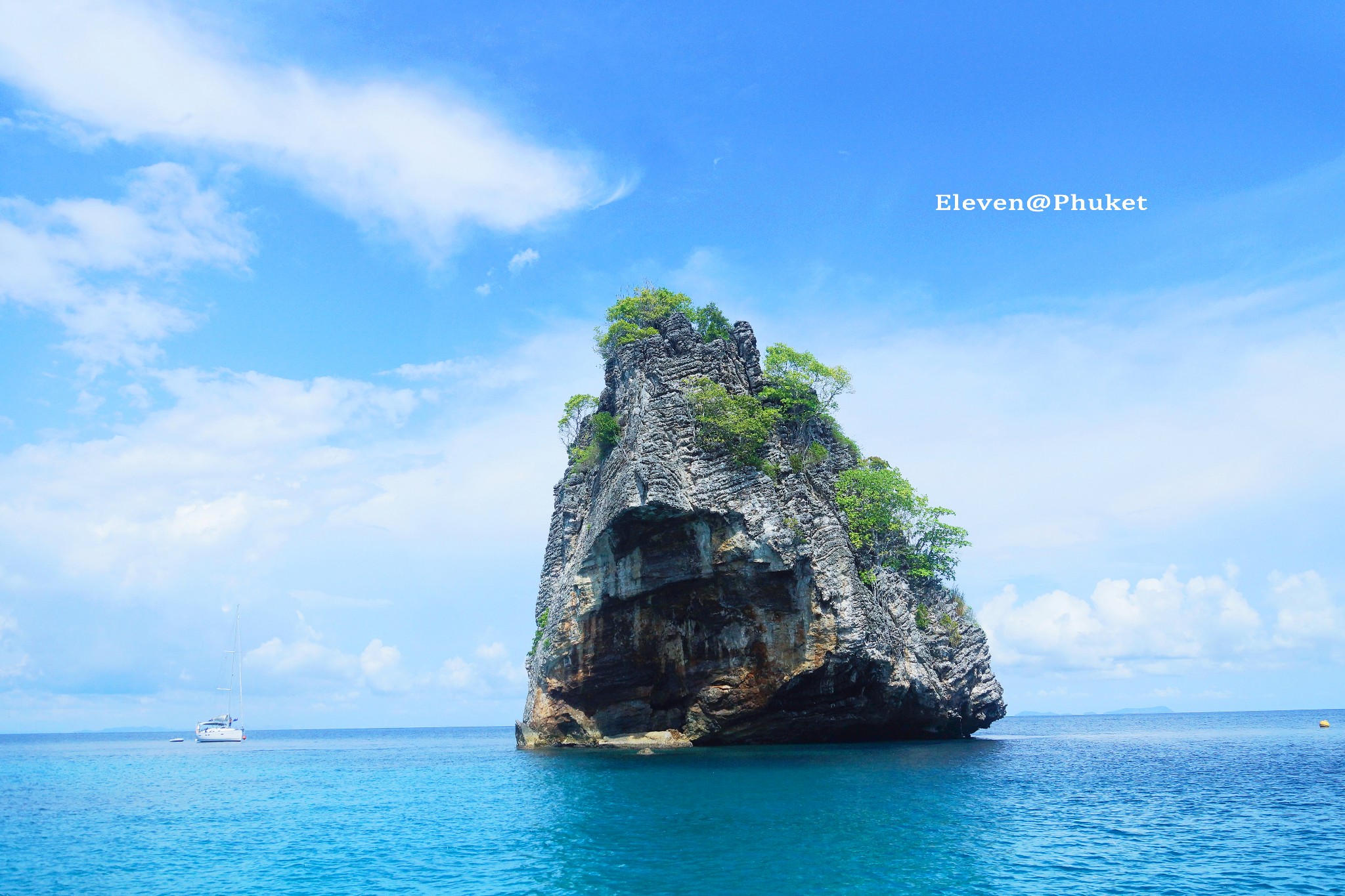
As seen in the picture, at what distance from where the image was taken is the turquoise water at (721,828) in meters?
18.6

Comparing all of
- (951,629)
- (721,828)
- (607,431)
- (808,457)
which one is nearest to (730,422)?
(808,457)

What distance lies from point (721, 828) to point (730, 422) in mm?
22945

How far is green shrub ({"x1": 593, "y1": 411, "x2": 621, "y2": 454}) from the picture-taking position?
1900 inches

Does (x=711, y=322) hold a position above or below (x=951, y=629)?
above

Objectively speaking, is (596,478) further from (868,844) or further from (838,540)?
(868,844)

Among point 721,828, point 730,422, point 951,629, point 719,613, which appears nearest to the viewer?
point 721,828

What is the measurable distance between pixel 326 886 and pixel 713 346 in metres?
34.2

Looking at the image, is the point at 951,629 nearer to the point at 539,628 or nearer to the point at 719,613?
the point at 719,613

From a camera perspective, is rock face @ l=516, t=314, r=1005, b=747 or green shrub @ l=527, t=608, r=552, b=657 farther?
green shrub @ l=527, t=608, r=552, b=657

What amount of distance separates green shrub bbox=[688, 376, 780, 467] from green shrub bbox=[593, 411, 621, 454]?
5937 mm

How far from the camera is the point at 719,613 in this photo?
42906 mm

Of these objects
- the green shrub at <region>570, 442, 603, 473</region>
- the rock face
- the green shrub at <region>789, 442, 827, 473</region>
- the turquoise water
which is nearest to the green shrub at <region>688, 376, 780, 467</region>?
the rock face

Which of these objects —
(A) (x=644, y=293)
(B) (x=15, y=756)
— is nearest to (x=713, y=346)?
(A) (x=644, y=293)

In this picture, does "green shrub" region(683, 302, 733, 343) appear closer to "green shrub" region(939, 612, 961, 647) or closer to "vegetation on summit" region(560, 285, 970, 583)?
"vegetation on summit" region(560, 285, 970, 583)
